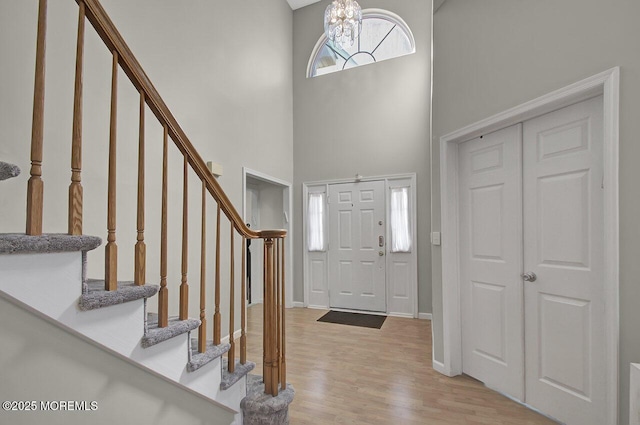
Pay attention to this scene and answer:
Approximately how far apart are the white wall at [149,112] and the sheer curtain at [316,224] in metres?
0.84

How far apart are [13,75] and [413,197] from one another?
410 centimetres

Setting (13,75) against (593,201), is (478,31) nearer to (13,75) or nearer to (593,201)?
(593,201)

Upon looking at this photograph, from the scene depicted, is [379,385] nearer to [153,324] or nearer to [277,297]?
[277,297]

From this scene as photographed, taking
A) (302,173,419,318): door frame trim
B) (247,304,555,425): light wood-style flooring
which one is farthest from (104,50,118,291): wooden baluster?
(302,173,419,318): door frame trim

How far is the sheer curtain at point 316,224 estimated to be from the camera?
483cm

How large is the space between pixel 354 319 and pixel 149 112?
3476mm

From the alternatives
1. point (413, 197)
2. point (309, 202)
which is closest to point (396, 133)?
point (413, 197)

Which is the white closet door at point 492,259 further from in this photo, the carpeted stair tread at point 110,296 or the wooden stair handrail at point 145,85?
the carpeted stair tread at point 110,296

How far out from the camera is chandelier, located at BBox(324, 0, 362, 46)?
3.55 metres

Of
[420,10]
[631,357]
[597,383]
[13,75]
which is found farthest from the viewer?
[420,10]

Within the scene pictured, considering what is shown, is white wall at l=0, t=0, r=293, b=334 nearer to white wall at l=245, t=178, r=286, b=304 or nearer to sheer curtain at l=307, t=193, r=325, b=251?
white wall at l=245, t=178, r=286, b=304

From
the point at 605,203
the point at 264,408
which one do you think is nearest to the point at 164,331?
the point at 264,408

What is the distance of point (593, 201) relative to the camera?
1.77 m

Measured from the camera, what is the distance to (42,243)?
0.88 metres
